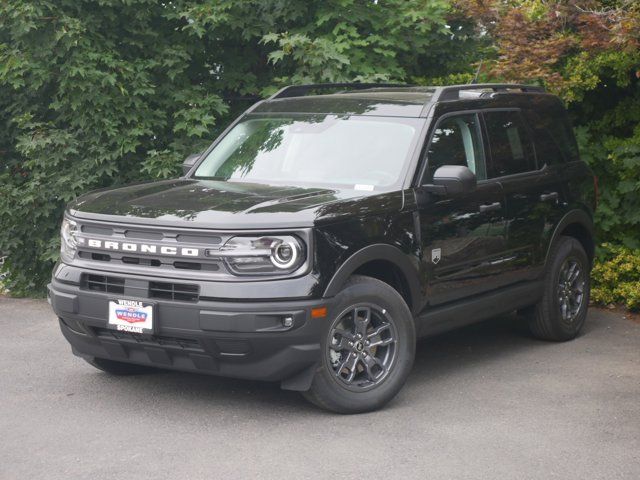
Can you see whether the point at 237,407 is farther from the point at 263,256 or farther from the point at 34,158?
the point at 34,158

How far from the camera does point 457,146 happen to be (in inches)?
291

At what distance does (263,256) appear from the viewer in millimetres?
6070

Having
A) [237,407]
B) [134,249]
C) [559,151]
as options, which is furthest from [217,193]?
[559,151]

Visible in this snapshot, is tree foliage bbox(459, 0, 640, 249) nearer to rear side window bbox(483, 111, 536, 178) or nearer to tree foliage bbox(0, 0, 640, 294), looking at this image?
tree foliage bbox(0, 0, 640, 294)

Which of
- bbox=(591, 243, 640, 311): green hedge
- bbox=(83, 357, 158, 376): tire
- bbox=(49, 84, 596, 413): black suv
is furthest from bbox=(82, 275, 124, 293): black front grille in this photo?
bbox=(591, 243, 640, 311): green hedge

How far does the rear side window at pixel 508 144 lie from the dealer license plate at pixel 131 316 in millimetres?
2745

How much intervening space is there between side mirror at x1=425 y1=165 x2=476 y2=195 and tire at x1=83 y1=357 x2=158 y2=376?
2.30 meters

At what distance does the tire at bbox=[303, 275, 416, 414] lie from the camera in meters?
6.27

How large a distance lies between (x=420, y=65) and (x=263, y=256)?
5.93 metres

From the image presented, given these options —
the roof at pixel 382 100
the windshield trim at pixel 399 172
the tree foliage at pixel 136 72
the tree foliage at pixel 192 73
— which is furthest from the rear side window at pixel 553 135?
the tree foliage at pixel 136 72

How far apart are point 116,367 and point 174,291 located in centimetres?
138

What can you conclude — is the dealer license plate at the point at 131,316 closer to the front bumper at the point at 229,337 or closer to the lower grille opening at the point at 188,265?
the front bumper at the point at 229,337

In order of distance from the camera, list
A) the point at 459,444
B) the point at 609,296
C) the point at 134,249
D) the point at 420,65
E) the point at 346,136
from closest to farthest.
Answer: the point at 459,444, the point at 134,249, the point at 346,136, the point at 609,296, the point at 420,65

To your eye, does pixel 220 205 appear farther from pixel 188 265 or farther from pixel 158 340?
pixel 158 340
